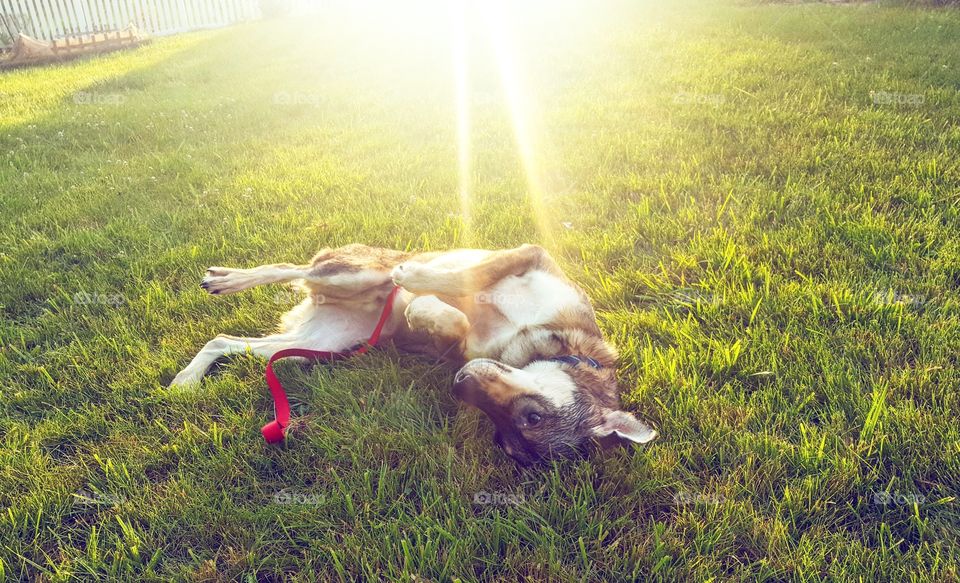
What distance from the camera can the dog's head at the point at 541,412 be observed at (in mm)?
2559

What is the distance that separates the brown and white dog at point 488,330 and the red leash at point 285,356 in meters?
0.15

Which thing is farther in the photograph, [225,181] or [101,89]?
[101,89]

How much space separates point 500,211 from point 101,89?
8.91 m

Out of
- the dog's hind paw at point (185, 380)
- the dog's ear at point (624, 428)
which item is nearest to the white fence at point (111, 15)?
the dog's hind paw at point (185, 380)

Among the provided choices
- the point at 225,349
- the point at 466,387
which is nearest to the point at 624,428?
the point at 466,387

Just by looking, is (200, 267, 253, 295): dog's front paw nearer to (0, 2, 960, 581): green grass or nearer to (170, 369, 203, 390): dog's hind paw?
(0, 2, 960, 581): green grass

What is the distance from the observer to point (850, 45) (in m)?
7.89

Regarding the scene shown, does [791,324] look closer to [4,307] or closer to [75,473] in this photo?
[75,473]

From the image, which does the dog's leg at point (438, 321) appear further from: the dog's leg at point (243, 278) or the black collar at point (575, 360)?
the dog's leg at point (243, 278)

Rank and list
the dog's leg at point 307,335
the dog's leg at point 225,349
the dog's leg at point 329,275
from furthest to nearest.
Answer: the dog's leg at point 329,275 → the dog's leg at point 307,335 → the dog's leg at point 225,349

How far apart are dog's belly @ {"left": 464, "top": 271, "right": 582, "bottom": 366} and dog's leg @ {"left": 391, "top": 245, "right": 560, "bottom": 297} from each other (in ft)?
0.21

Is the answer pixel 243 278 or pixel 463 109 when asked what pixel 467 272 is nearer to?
pixel 243 278

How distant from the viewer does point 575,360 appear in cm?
297

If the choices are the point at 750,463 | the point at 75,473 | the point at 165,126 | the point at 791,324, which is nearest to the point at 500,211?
the point at 791,324
